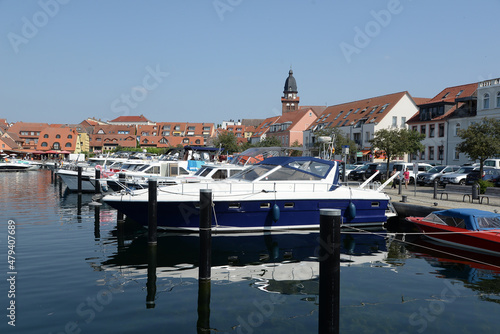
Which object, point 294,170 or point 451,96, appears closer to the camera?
point 294,170

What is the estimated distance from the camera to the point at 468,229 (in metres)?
13.5

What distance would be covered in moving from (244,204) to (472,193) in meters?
11.4

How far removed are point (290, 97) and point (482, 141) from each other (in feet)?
296

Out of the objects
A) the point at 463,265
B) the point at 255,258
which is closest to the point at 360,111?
the point at 463,265

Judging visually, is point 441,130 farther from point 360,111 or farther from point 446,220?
point 446,220

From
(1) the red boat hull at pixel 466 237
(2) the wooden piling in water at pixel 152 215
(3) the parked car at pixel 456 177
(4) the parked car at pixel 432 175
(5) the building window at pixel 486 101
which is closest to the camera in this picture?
(1) the red boat hull at pixel 466 237

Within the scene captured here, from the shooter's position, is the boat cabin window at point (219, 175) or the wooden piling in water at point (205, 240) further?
the boat cabin window at point (219, 175)

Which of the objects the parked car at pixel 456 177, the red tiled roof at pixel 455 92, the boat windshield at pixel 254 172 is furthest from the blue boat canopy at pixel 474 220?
the red tiled roof at pixel 455 92

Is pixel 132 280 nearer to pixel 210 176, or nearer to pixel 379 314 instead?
pixel 379 314

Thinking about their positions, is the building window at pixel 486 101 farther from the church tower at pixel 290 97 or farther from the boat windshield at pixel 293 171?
the church tower at pixel 290 97

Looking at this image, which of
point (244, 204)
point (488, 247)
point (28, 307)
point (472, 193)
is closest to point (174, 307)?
point (28, 307)

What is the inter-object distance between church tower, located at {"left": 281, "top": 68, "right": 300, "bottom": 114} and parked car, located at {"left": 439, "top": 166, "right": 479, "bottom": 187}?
283ft

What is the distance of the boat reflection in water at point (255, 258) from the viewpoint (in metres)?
11.0

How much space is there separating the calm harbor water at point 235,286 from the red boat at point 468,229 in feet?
1.63
